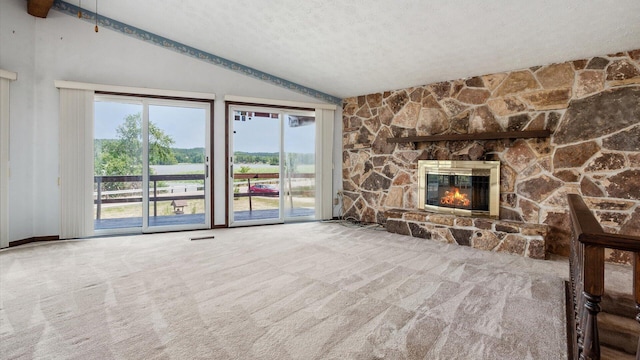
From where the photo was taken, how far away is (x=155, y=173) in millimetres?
4793

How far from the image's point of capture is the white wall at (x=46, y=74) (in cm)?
391

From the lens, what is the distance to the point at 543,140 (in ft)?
12.5

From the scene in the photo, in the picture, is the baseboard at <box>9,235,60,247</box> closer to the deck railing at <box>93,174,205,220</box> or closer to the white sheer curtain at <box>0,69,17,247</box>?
the white sheer curtain at <box>0,69,17,247</box>

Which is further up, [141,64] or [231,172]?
[141,64]

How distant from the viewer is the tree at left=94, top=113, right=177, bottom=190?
4520 millimetres

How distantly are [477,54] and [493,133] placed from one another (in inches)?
40.0

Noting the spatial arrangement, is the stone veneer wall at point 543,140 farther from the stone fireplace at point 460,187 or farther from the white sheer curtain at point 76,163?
the white sheer curtain at point 76,163

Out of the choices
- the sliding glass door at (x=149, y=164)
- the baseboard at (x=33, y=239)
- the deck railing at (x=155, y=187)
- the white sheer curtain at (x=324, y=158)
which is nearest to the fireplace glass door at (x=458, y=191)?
the white sheer curtain at (x=324, y=158)

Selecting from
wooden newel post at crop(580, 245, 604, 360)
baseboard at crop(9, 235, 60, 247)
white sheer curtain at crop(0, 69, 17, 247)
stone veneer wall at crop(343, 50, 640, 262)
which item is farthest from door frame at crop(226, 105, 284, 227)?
wooden newel post at crop(580, 245, 604, 360)

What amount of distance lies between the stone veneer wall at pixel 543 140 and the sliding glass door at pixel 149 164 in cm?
311

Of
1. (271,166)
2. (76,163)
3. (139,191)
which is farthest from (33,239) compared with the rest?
(271,166)

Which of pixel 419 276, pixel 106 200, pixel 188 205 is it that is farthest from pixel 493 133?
pixel 106 200

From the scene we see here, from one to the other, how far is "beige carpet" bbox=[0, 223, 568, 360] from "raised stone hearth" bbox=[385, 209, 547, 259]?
8.0 inches

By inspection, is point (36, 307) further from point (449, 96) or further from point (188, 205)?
point (449, 96)
